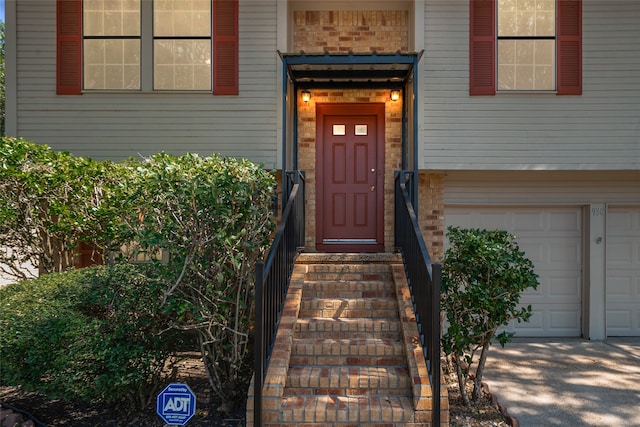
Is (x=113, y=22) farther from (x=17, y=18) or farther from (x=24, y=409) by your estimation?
(x=24, y=409)

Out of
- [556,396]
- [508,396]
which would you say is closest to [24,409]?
[508,396]

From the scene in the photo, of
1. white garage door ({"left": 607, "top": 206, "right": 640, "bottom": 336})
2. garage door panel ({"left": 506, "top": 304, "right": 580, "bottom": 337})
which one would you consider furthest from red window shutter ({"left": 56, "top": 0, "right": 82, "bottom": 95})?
white garage door ({"left": 607, "top": 206, "right": 640, "bottom": 336})

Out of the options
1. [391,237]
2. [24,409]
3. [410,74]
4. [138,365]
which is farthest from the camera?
[391,237]

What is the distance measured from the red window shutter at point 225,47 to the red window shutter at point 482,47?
3.30 m

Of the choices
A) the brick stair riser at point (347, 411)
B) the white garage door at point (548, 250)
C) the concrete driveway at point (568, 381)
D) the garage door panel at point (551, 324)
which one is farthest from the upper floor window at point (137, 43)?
the garage door panel at point (551, 324)

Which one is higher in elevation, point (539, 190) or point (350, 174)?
point (350, 174)

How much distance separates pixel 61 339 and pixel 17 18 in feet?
17.0

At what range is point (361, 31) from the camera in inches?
311

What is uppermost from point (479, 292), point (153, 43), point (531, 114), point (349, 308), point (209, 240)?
point (153, 43)

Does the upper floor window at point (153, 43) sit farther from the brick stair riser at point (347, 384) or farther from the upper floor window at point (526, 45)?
the brick stair riser at point (347, 384)

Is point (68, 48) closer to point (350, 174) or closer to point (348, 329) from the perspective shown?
point (350, 174)

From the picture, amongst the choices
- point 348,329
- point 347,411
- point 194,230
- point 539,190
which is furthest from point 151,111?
point 539,190

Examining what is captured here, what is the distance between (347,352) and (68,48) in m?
5.82

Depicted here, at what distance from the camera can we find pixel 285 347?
16.1 ft
